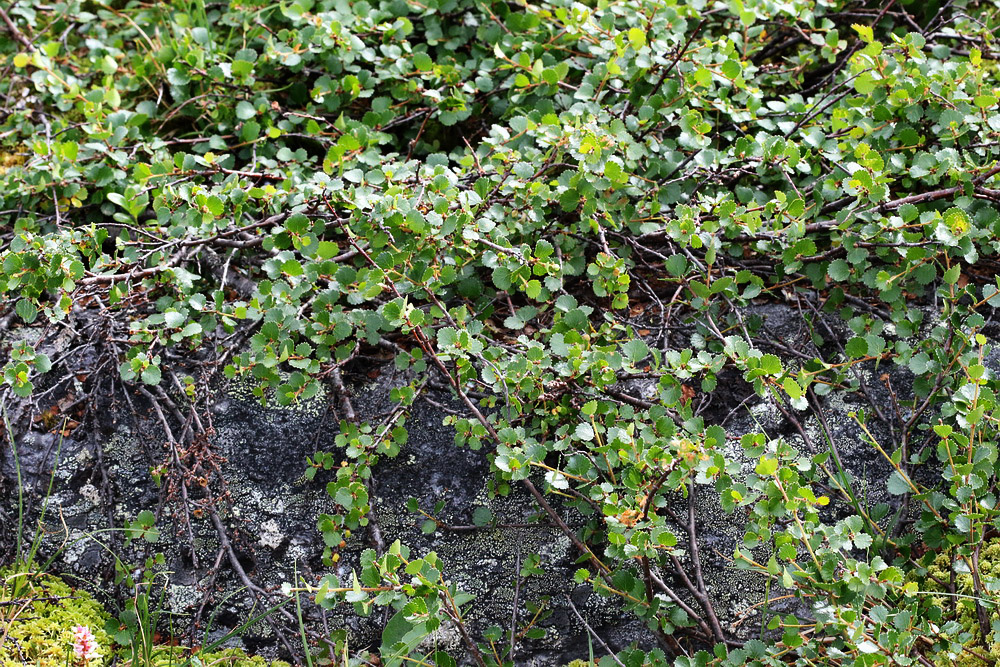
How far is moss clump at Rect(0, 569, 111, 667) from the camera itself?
73.9 inches

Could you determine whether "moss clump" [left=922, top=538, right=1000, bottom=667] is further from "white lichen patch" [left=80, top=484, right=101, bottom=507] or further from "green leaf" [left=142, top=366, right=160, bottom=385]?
"white lichen patch" [left=80, top=484, right=101, bottom=507]

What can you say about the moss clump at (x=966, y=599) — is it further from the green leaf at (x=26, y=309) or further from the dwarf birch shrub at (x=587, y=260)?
the green leaf at (x=26, y=309)

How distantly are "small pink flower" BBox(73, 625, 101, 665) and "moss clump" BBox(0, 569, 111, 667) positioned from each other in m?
0.01

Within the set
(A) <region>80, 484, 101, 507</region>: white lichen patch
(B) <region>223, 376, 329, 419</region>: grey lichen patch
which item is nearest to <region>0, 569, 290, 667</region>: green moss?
(A) <region>80, 484, 101, 507</region>: white lichen patch

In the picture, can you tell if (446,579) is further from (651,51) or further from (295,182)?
(651,51)

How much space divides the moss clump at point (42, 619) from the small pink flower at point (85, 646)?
0.05 ft

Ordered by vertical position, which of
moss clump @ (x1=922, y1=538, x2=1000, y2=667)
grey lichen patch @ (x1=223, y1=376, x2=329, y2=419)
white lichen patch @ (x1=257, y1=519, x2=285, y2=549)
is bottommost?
white lichen patch @ (x1=257, y1=519, x2=285, y2=549)

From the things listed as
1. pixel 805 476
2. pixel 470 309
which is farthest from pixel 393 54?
pixel 805 476

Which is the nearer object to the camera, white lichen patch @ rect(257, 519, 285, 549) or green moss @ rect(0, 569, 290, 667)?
green moss @ rect(0, 569, 290, 667)

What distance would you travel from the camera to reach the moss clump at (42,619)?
188 centimetres

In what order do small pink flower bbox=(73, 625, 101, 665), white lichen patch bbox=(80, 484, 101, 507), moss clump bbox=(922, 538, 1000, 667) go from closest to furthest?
1. moss clump bbox=(922, 538, 1000, 667)
2. small pink flower bbox=(73, 625, 101, 665)
3. white lichen patch bbox=(80, 484, 101, 507)

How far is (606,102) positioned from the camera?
97.4 inches

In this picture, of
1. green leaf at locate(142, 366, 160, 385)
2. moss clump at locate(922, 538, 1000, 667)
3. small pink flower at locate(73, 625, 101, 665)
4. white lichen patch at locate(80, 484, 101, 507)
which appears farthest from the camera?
white lichen patch at locate(80, 484, 101, 507)

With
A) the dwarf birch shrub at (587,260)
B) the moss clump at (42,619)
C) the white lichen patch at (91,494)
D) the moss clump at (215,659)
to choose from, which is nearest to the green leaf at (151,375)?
the dwarf birch shrub at (587,260)
